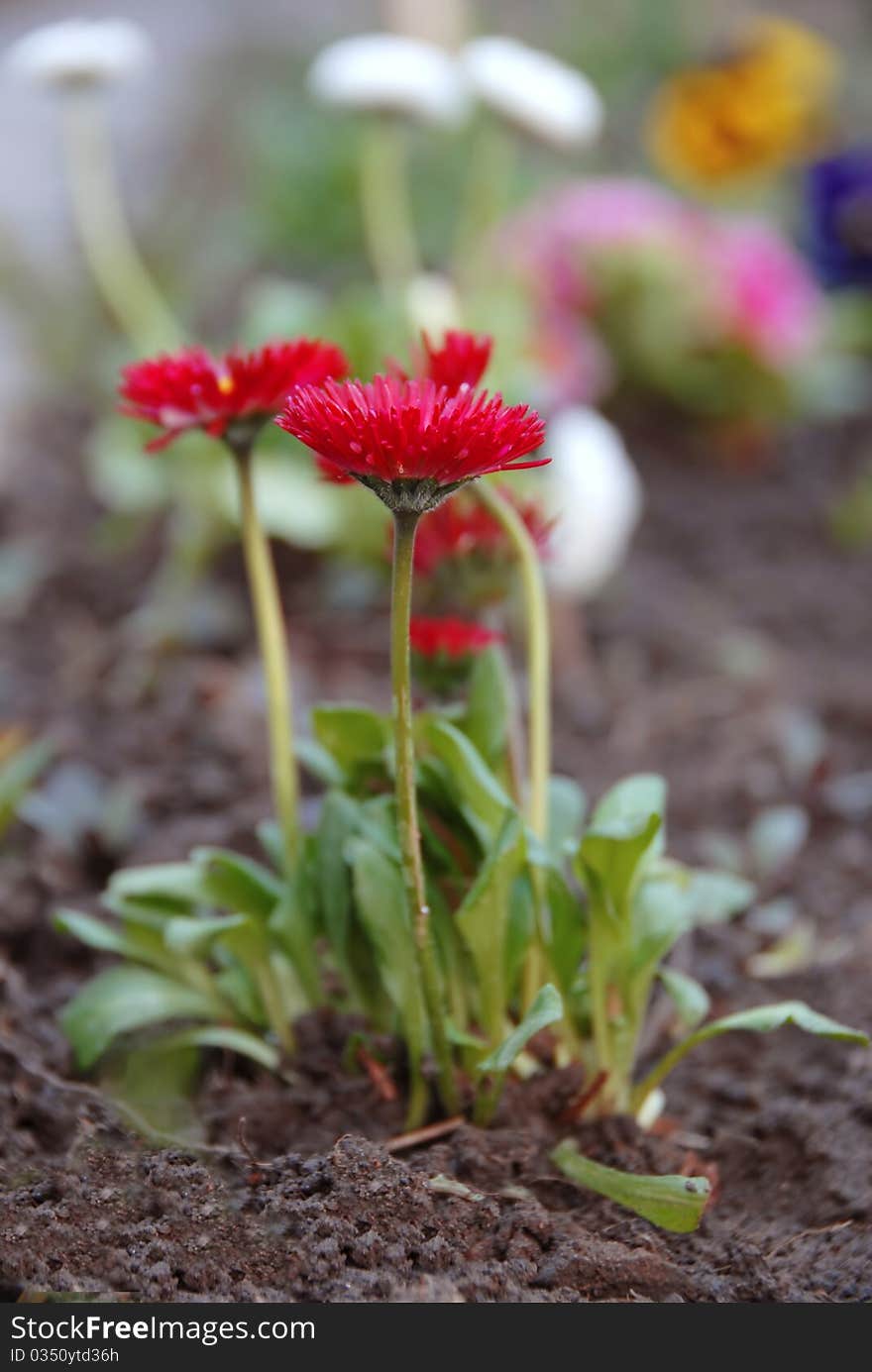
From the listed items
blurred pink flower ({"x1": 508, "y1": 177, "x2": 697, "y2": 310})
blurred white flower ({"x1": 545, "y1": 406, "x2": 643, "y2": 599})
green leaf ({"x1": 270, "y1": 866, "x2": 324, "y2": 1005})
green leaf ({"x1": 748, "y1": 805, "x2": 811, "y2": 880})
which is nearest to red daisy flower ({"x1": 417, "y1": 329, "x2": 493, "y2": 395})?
green leaf ({"x1": 270, "y1": 866, "x2": 324, "y2": 1005})

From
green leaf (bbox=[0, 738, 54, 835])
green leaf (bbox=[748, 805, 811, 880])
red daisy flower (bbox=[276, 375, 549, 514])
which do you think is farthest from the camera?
green leaf (bbox=[748, 805, 811, 880])

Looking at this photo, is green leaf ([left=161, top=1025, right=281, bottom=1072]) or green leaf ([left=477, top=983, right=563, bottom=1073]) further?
green leaf ([left=161, top=1025, right=281, bottom=1072])

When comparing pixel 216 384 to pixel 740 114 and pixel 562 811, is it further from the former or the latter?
pixel 740 114

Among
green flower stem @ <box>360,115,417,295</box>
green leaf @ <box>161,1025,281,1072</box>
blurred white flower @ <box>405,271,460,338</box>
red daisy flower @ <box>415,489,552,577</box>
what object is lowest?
green leaf @ <box>161,1025,281,1072</box>

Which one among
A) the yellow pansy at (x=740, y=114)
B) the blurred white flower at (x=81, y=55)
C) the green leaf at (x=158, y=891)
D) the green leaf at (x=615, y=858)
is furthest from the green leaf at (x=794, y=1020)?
the yellow pansy at (x=740, y=114)

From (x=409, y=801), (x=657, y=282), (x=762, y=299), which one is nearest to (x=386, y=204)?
(x=657, y=282)

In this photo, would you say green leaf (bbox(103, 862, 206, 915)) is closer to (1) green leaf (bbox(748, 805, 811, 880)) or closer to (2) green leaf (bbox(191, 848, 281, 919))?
(2) green leaf (bbox(191, 848, 281, 919))
